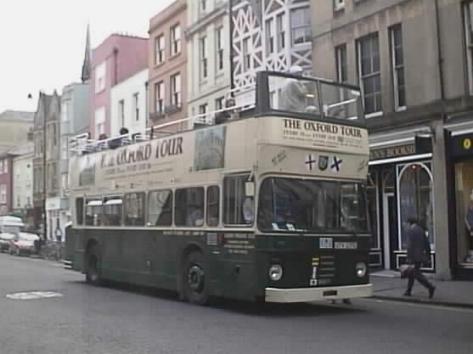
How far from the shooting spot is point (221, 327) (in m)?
11.3

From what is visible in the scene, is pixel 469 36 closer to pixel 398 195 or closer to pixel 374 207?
pixel 398 195

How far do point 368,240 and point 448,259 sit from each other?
613 centimetres

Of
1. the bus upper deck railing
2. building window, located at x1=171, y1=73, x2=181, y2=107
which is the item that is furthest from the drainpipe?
building window, located at x1=171, y1=73, x2=181, y2=107

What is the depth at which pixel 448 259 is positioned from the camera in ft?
61.9

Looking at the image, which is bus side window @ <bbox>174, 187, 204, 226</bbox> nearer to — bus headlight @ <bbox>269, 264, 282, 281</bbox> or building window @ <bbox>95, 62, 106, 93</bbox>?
bus headlight @ <bbox>269, 264, 282, 281</bbox>

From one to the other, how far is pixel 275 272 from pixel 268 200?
4.13ft

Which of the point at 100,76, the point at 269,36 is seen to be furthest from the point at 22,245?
the point at 269,36

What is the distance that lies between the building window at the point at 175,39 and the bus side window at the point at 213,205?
78.0ft

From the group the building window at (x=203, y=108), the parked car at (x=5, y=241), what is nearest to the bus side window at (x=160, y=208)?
the building window at (x=203, y=108)

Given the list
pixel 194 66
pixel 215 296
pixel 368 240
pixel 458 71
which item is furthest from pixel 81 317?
pixel 194 66

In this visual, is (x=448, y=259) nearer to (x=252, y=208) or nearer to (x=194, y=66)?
(x=252, y=208)

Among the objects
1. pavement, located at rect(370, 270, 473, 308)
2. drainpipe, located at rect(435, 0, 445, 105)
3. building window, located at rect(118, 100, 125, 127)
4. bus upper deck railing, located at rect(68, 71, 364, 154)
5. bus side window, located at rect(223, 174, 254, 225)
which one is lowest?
pavement, located at rect(370, 270, 473, 308)

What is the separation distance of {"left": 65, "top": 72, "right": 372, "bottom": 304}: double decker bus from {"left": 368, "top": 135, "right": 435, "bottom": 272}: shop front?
6.17 meters

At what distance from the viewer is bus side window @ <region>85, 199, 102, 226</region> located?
18.6m
